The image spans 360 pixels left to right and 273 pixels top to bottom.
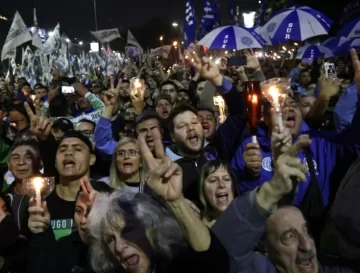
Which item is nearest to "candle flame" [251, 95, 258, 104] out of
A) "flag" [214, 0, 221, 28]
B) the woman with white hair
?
the woman with white hair

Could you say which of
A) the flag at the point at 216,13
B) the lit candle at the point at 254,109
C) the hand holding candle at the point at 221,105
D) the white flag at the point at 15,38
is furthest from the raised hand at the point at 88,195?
the white flag at the point at 15,38

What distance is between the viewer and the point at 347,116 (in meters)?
4.45

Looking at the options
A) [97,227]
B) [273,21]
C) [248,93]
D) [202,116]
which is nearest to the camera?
[97,227]

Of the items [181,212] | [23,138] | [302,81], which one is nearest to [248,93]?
[181,212]

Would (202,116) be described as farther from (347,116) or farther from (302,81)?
(302,81)

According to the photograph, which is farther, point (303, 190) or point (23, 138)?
point (23, 138)

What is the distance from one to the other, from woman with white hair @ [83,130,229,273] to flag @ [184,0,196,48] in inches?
528

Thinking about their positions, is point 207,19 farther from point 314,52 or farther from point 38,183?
point 38,183

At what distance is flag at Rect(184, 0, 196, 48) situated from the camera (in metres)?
16.3

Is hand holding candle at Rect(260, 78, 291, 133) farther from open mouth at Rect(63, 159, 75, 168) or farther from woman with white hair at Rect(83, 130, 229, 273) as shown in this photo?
open mouth at Rect(63, 159, 75, 168)

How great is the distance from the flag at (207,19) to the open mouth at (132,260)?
13.6 m

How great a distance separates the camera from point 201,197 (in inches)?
152

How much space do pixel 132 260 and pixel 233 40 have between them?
6.68 m

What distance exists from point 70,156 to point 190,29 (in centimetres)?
1254
